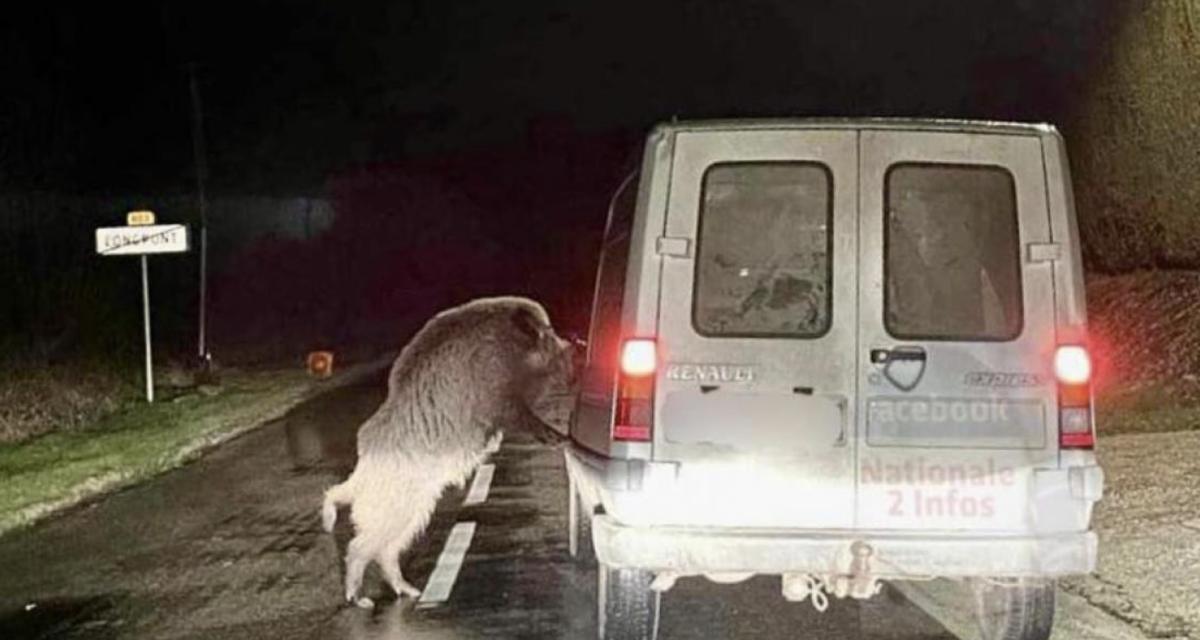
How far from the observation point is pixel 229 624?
8297mm

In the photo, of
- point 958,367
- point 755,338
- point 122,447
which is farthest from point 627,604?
point 122,447

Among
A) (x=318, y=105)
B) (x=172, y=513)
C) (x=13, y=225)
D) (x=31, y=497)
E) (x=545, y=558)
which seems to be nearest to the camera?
(x=545, y=558)

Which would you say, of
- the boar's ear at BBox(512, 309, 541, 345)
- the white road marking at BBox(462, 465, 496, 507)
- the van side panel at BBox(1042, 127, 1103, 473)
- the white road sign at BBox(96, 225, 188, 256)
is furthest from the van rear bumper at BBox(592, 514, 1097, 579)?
the white road sign at BBox(96, 225, 188, 256)

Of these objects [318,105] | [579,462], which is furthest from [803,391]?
[318,105]

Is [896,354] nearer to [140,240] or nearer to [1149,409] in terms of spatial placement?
[1149,409]

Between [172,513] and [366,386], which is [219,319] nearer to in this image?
[366,386]

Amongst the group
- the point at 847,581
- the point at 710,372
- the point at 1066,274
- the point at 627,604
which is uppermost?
the point at 1066,274

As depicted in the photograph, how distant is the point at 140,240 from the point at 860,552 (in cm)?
1943

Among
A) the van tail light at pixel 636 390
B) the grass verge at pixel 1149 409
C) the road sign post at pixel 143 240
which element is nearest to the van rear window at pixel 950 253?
the van tail light at pixel 636 390

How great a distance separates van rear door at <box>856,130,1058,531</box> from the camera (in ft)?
21.2

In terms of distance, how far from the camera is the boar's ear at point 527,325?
867 centimetres

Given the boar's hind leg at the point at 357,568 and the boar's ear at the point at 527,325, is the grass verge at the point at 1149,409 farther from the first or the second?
the boar's hind leg at the point at 357,568

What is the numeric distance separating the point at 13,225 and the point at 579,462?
2290cm

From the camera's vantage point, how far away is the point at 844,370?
6.46 meters
